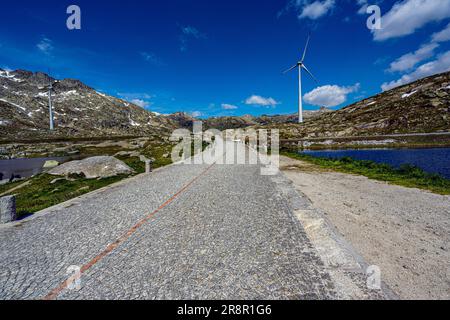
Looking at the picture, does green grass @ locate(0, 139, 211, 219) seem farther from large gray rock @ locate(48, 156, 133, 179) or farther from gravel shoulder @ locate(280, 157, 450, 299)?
gravel shoulder @ locate(280, 157, 450, 299)

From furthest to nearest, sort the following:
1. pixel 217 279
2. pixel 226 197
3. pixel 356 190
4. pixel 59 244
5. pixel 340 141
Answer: pixel 340 141
pixel 356 190
pixel 226 197
pixel 59 244
pixel 217 279

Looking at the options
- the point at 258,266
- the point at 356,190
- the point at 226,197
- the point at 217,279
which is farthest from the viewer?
the point at 356,190

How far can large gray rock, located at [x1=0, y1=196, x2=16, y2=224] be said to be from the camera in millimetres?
9367

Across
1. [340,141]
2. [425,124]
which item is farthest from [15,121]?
[425,124]

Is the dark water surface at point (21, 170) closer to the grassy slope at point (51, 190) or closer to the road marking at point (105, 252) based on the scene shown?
the grassy slope at point (51, 190)

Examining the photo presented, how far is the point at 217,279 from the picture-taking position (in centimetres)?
511

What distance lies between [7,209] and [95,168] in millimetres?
13579

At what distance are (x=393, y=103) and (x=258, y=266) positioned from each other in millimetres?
149459

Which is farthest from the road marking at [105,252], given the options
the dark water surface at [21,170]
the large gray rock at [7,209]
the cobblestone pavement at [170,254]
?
the dark water surface at [21,170]

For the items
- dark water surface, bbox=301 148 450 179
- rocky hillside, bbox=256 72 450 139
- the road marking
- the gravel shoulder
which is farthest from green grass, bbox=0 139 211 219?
rocky hillside, bbox=256 72 450 139

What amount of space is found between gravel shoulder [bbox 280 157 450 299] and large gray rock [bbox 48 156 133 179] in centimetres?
1747

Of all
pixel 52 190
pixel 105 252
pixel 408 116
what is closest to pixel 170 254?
pixel 105 252
